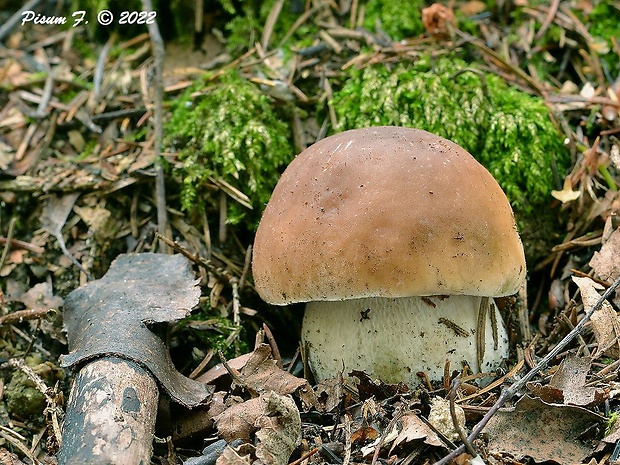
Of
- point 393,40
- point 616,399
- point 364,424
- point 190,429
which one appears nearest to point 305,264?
point 364,424

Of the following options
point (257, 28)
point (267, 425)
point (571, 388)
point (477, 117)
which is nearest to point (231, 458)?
point (267, 425)

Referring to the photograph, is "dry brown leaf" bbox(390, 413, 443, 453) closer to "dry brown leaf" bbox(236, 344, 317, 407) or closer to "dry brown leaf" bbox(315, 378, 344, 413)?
"dry brown leaf" bbox(315, 378, 344, 413)

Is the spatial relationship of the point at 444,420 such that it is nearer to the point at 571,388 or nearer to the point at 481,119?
the point at 571,388

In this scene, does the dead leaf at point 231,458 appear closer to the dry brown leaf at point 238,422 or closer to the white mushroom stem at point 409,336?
the dry brown leaf at point 238,422

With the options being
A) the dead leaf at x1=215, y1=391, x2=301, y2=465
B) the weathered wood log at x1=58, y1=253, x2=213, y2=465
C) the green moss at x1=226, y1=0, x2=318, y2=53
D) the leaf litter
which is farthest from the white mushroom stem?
the green moss at x1=226, y1=0, x2=318, y2=53

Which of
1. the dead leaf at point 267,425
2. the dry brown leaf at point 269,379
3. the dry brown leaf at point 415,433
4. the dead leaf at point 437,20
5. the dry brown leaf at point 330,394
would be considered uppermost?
the dead leaf at point 437,20

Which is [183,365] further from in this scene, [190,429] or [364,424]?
[364,424]

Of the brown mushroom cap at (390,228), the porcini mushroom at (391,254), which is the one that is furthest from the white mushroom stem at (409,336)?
the brown mushroom cap at (390,228)

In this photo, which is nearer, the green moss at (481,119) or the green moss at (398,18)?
the green moss at (481,119)
